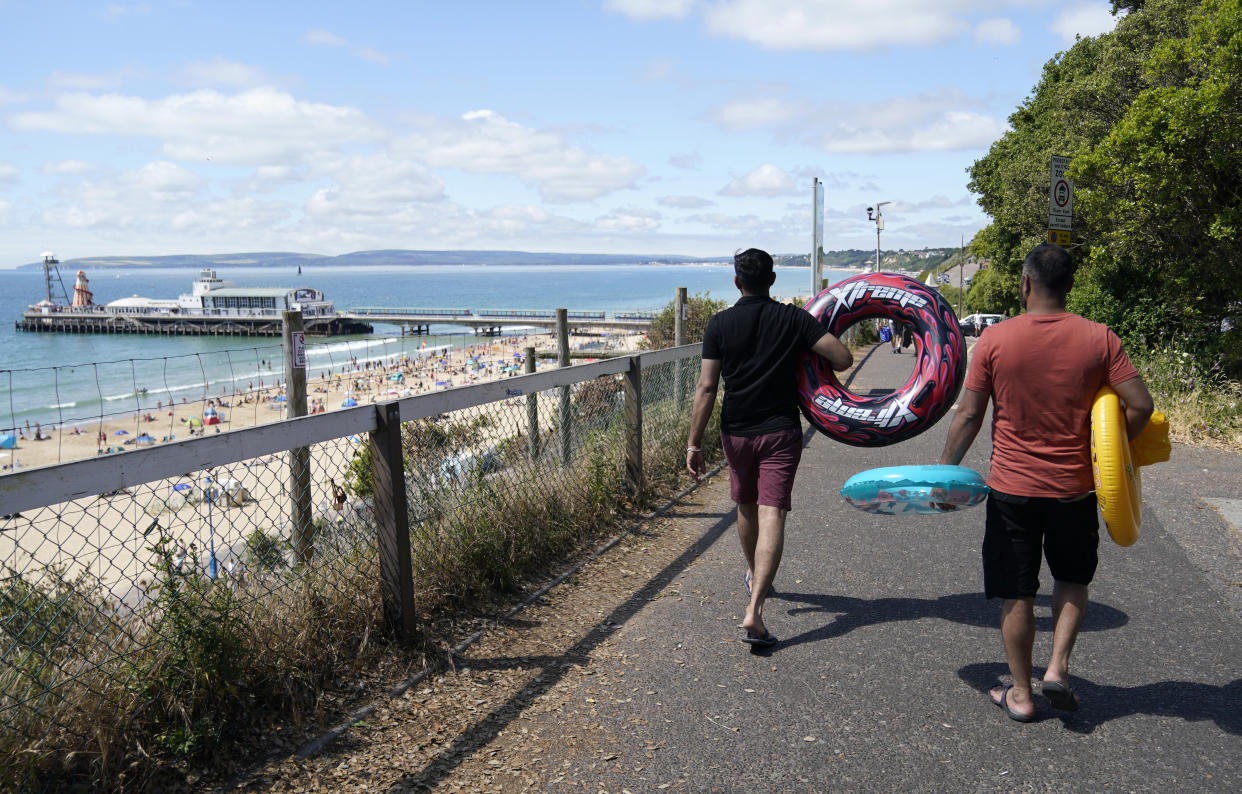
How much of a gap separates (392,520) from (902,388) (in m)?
2.52

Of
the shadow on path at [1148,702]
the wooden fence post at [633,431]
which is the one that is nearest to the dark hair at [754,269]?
the shadow on path at [1148,702]

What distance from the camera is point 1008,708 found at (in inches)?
132

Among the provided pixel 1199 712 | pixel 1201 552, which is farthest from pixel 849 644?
pixel 1201 552

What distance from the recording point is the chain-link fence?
2.75 meters

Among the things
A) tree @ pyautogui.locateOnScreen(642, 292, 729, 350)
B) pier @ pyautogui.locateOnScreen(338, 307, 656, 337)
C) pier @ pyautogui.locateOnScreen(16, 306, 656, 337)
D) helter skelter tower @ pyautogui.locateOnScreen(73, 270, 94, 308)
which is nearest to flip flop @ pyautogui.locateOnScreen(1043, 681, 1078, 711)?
tree @ pyautogui.locateOnScreen(642, 292, 729, 350)

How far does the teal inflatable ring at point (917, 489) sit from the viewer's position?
3539 millimetres

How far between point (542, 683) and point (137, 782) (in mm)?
1558

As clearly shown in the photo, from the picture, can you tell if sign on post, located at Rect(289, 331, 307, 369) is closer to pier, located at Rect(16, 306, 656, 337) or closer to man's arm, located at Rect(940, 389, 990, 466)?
man's arm, located at Rect(940, 389, 990, 466)

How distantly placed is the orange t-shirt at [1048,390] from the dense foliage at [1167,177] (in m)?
9.81

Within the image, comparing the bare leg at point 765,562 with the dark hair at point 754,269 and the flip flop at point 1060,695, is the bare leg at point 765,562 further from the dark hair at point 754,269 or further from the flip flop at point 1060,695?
the flip flop at point 1060,695

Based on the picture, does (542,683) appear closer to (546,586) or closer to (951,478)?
(546,586)

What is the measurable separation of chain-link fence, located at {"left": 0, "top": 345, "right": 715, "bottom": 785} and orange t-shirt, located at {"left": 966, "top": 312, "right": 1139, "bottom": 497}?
8.41 feet

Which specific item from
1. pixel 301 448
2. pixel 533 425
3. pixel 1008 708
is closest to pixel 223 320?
pixel 533 425

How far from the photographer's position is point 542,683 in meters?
3.74
